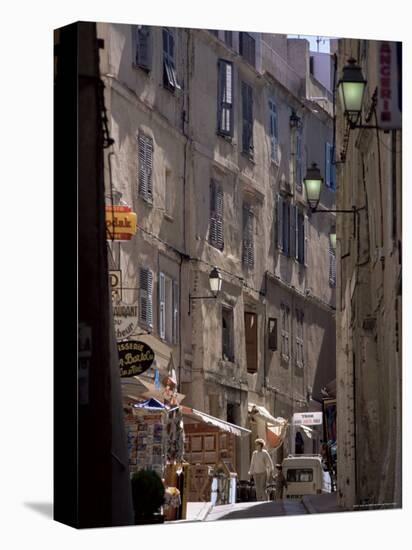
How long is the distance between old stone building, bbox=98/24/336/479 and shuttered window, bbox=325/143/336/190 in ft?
0.06

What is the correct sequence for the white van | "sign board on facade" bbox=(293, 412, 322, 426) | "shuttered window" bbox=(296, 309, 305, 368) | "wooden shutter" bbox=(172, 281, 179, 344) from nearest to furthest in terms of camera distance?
"wooden shutter" bbox=(172, 281, 179, 344) < the white van < "sign board on facade" bbox=(293, 412, 322, 426) < "shuttered window" bbox=(296, 309, 305, 368)

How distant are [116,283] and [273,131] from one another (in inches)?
104

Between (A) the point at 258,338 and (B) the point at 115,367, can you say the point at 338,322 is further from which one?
(B) the point at 115,367

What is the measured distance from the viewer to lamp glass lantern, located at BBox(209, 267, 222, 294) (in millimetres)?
17328

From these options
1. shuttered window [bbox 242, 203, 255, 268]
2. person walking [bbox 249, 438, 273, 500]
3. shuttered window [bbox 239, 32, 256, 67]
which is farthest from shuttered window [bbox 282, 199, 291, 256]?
person walking [bbox 249, 438, 273, 500]

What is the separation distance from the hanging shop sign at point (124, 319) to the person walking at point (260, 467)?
1.94 metres

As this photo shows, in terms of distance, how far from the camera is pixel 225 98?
17656mm

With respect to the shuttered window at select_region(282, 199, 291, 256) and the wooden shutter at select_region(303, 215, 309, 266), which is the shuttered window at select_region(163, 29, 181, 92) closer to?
the shuttered window at select_region(282, 199, 291, 256)

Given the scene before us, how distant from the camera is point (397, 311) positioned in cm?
1830

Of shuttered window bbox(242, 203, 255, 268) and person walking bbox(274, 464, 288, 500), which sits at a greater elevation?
shuttered window bbox(242, 203, 255, 268)

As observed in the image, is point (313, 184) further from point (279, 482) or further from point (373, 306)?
point (279, 482)

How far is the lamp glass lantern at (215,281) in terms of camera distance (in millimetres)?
17328

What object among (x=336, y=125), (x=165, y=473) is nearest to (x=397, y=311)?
(x=336, y=125)

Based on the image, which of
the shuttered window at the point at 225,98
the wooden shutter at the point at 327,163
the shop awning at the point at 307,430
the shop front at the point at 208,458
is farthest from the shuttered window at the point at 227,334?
the wooden shutter at the point at 327,163
